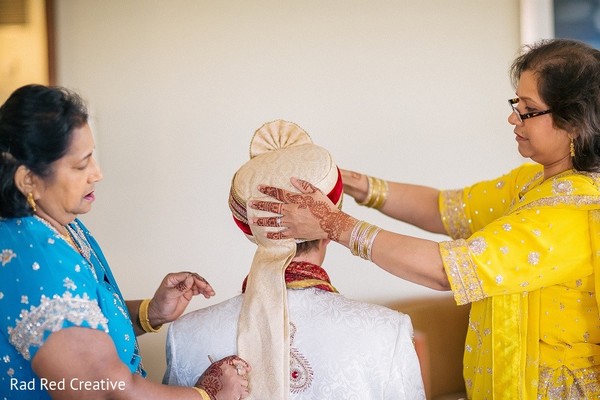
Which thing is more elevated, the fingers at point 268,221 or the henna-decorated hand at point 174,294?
the fingers at point 268,221

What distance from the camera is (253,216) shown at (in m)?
→ 1.71

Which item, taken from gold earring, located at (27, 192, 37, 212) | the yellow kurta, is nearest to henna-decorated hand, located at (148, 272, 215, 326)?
gold earring, located at (27, 192, 37, 212)

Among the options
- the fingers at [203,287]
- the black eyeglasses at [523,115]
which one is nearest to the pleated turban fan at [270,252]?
the fingers at [203,287]

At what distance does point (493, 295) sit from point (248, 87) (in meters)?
1.34

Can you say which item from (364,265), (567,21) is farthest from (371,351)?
(567,21)

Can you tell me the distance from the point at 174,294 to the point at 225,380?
403 millimetres

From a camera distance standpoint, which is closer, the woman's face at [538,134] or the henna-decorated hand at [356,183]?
the woman's face at [538,134]

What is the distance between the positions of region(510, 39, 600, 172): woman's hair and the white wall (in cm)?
110

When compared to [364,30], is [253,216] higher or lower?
lower

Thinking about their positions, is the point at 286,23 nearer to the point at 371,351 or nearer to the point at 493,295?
the point at 493,295

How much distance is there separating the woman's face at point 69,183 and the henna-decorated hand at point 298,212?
360 millimetres

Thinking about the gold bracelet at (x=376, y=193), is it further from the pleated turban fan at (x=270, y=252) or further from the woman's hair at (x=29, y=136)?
the woman's hair at (x=29, y=136)

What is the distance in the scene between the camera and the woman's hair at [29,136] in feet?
4.84

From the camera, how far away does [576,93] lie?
1.90 metres
